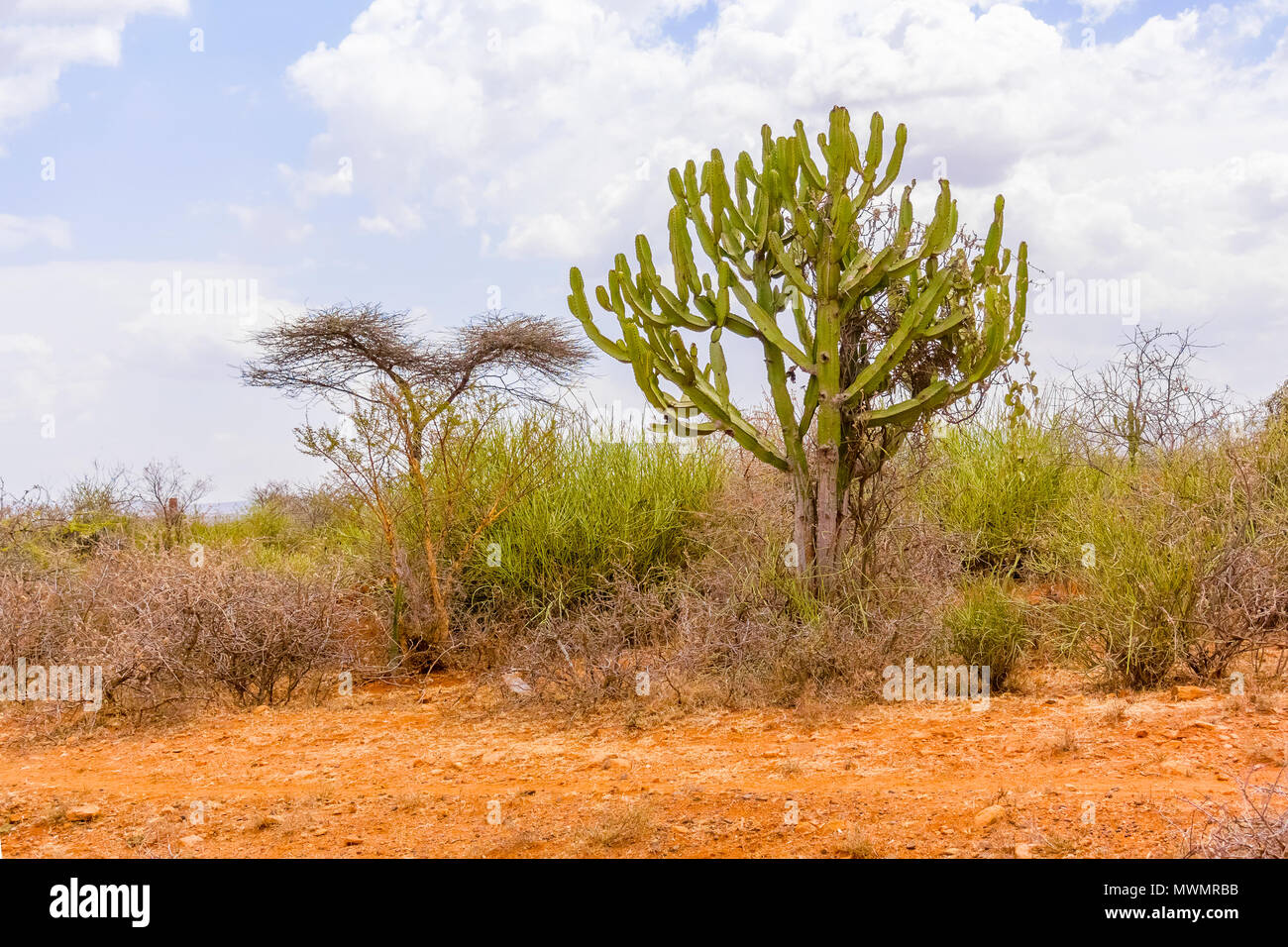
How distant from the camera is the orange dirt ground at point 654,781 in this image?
3742 mm

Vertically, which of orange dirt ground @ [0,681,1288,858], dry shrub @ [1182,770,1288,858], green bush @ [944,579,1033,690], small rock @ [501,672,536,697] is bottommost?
orange dirt ground @ [0,681,1288,858]

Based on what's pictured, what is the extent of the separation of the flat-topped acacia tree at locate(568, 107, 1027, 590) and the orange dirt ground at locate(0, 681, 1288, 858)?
1692 millimetres

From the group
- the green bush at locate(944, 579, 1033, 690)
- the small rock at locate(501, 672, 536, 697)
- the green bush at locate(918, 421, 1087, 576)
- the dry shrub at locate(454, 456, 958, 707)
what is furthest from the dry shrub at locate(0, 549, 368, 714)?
the green bush at locate(918, 421, 1087, 576)

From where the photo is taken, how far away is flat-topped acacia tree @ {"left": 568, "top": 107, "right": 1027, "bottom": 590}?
6.44 m

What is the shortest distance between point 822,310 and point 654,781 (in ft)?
10.5

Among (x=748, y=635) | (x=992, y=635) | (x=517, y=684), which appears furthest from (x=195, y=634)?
(x=992, y=635)

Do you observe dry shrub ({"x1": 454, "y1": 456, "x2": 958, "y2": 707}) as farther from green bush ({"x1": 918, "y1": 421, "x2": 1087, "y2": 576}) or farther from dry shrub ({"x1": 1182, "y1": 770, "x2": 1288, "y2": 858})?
dry shrub ({"x1": 1182, "y1": 770, "x2": 1288, "y2": 858})

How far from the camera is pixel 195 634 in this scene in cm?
645

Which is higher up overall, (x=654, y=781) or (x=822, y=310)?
(x=822, y=310)

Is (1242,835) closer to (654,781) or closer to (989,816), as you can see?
(989,816)

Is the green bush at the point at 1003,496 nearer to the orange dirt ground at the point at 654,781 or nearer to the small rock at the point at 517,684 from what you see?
the orange dirt ground at the point at 654,781

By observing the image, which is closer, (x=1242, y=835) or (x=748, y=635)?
(x=1242, y=835)

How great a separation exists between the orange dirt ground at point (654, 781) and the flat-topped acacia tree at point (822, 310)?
1692mm

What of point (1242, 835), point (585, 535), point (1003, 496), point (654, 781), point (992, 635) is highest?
point (1003, 496)
